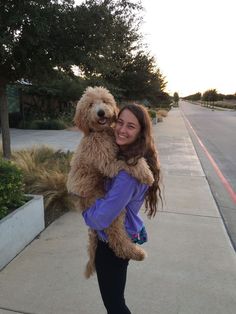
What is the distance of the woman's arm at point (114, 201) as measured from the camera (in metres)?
1.79

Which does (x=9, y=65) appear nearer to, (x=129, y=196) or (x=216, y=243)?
(x=216, y=243)

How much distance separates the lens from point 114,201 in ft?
5.85

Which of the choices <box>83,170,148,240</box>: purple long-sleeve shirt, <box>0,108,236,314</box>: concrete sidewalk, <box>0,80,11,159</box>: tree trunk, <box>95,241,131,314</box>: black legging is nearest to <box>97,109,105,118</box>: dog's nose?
<box>83,170,148,240</box>: purple long-sleeve shirt

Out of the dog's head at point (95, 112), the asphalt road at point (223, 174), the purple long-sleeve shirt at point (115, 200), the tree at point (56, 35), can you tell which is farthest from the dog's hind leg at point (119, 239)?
the tree at point (56, 35)

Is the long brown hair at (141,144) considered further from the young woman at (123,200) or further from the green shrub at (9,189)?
the green shrub at (9,189)

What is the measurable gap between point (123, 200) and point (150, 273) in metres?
1.92

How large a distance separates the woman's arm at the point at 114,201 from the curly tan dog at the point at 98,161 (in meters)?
0.05

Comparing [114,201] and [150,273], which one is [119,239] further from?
[150,273]

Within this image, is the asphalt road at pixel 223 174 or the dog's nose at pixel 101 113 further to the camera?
the asphalt road at pixel 223 174

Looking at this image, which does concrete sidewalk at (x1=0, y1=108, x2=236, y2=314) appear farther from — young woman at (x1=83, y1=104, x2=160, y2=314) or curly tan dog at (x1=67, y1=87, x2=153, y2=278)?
curly tan dog at (x1=67, y1=87, x2=153, y2=278)

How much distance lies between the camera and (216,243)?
13.7 feet

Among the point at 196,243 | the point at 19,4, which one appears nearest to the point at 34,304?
the point at 196,243

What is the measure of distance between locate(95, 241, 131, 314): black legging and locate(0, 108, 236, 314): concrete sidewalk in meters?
0.85

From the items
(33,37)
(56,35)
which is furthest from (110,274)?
(56,35)
